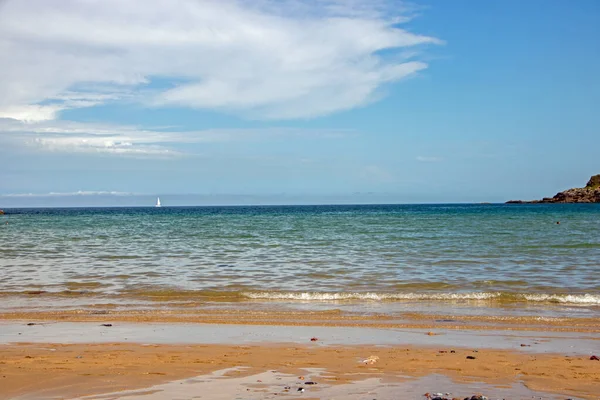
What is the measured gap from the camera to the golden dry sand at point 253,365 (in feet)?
25.3

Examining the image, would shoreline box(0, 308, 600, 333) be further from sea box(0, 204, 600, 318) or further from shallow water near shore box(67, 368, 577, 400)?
shallow water near shore box(67, 368, 577, 400)

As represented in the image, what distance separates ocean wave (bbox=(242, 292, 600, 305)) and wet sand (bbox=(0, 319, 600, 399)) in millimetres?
4202

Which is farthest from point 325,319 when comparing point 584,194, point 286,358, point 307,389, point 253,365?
point 584,194

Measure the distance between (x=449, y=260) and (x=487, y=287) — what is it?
7253 mm

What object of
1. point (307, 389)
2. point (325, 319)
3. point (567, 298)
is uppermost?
point (307, 389)

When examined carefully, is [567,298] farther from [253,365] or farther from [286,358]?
[253,365]

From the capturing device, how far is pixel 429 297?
16156 mm

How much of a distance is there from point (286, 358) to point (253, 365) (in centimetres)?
69

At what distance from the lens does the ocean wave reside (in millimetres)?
15664

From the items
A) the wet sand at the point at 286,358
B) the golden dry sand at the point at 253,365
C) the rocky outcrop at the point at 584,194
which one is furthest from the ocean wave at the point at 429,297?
the rocky outcrop at the point at 584,194

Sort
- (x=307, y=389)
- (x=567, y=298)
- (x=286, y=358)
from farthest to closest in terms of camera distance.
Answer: (x=567, y=298) → (x=286, y=358) → (x=307, y=389)

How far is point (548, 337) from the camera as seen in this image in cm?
1118

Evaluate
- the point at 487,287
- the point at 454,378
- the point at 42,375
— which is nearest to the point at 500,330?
the point at 454,378

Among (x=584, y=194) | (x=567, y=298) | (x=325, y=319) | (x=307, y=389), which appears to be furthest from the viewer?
(x=584, y=194)
